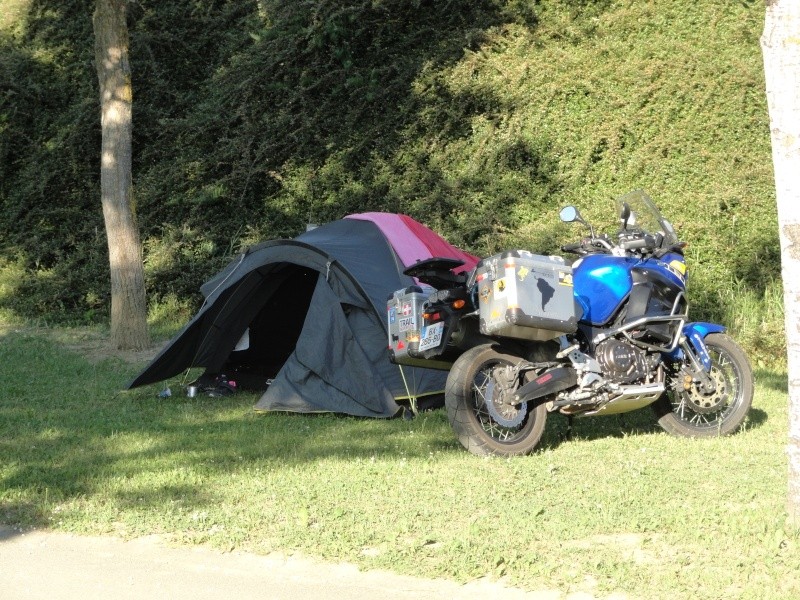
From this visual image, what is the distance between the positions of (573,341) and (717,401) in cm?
114

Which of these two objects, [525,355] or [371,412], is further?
[371,412]

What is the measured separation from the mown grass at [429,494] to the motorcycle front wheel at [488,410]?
6.2 inches

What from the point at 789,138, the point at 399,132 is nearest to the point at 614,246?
the point at 789,138

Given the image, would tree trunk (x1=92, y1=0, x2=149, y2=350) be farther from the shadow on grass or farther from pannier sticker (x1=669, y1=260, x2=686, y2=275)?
pannier sticker (x1=669, y1=260, x2=686, y2=275)

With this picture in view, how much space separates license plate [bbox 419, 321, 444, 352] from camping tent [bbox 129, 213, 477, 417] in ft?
4.51

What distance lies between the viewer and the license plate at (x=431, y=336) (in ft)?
22.8

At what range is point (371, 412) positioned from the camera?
8.34 metres

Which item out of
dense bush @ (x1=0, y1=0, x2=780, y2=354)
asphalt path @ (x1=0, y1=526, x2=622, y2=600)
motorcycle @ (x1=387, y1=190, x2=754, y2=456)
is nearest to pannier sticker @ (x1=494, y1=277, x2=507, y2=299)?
motorcycle @ (x1=387, y1=190, x2=754, y2=456)

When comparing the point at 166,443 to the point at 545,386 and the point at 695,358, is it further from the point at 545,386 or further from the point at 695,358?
the point at 695,358

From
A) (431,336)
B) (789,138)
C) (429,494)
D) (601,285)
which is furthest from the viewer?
(601,285)

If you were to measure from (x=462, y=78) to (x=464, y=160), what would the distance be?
3.82 ft

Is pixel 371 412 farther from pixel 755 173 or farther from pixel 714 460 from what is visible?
pixel 755 173

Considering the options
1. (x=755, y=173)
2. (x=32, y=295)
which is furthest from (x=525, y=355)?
(x=32, y=295)

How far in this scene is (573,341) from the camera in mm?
7195
